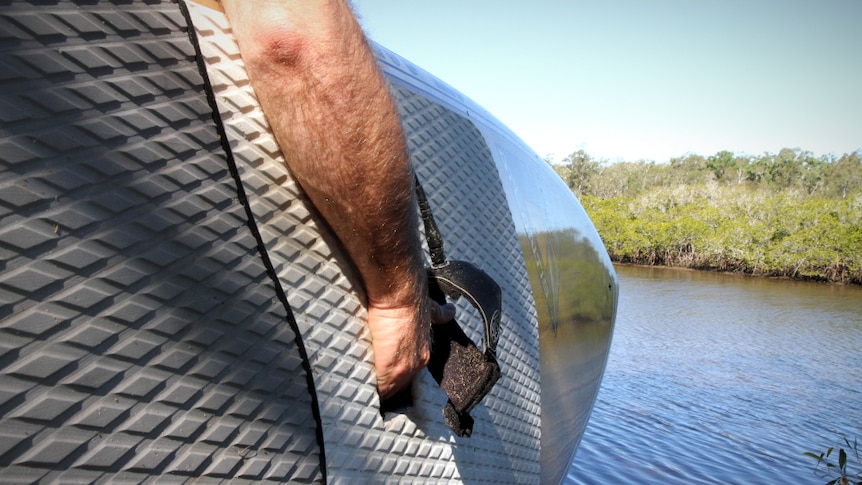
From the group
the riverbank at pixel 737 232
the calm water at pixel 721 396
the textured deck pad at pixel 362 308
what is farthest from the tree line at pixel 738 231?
the textured deck pad at pixel 362 308

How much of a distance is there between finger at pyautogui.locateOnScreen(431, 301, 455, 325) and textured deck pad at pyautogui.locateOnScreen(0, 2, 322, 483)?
0.43 metres

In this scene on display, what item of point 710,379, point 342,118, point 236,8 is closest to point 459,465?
point 342,118

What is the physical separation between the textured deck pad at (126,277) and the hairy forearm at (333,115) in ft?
0.45

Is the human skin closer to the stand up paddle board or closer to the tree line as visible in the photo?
the stand up paddle board

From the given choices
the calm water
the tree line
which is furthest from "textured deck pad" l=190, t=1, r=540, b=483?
the tree line

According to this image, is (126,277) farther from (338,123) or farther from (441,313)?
(441,313)

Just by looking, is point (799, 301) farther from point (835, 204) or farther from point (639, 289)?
point (835, 204)

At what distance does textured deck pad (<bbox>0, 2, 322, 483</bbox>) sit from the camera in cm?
90

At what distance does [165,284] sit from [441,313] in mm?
748

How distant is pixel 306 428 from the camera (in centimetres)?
131

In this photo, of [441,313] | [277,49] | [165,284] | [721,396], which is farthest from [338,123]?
[721,396]

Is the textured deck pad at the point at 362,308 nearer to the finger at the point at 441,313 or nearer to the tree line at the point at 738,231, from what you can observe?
the finger at the point at 441,313

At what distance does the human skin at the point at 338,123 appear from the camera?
1.20m

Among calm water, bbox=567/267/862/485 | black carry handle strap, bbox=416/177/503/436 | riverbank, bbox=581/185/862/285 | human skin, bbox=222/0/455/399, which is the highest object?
human skin, bbox=222/0/455/399
